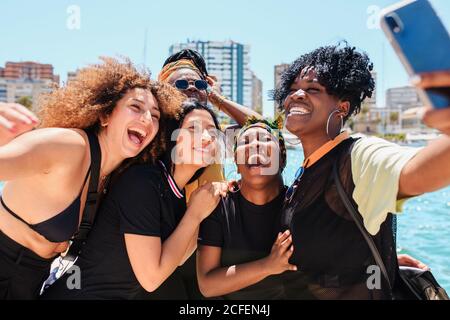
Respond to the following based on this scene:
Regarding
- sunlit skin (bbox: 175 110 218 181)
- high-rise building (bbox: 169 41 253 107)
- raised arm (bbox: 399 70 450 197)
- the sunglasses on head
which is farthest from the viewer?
high-rise building (bbox: 169 41 253 107)

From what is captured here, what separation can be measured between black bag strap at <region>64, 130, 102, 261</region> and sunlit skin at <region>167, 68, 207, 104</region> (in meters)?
1.36

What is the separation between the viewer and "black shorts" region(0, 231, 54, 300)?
2.50 meters

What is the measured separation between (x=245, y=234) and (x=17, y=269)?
1458 mm

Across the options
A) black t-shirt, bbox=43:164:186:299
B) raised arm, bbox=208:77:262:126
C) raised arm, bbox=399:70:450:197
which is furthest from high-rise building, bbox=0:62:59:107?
raised arm, bbox=399:70:450:197

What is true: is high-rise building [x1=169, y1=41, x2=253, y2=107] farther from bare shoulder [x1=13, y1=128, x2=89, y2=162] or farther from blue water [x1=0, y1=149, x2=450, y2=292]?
bare shoulder [x1=13, y1=128, x2=89, y2=162]

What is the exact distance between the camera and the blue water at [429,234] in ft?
28.2

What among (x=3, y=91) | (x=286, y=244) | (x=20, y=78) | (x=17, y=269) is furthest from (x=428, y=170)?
(x=20, y=78)

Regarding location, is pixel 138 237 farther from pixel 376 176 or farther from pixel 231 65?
pixel 231 65

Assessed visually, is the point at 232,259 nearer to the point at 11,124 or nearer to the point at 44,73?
the point at 11,124

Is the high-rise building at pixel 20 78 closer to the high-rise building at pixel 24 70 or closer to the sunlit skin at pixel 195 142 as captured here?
the high-rise building at pixel 24 70

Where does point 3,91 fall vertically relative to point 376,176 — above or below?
above

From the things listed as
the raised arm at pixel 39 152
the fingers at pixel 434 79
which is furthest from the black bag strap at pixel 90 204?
the fingers at pixel 434 79

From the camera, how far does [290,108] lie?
275 cm

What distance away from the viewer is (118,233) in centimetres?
261
